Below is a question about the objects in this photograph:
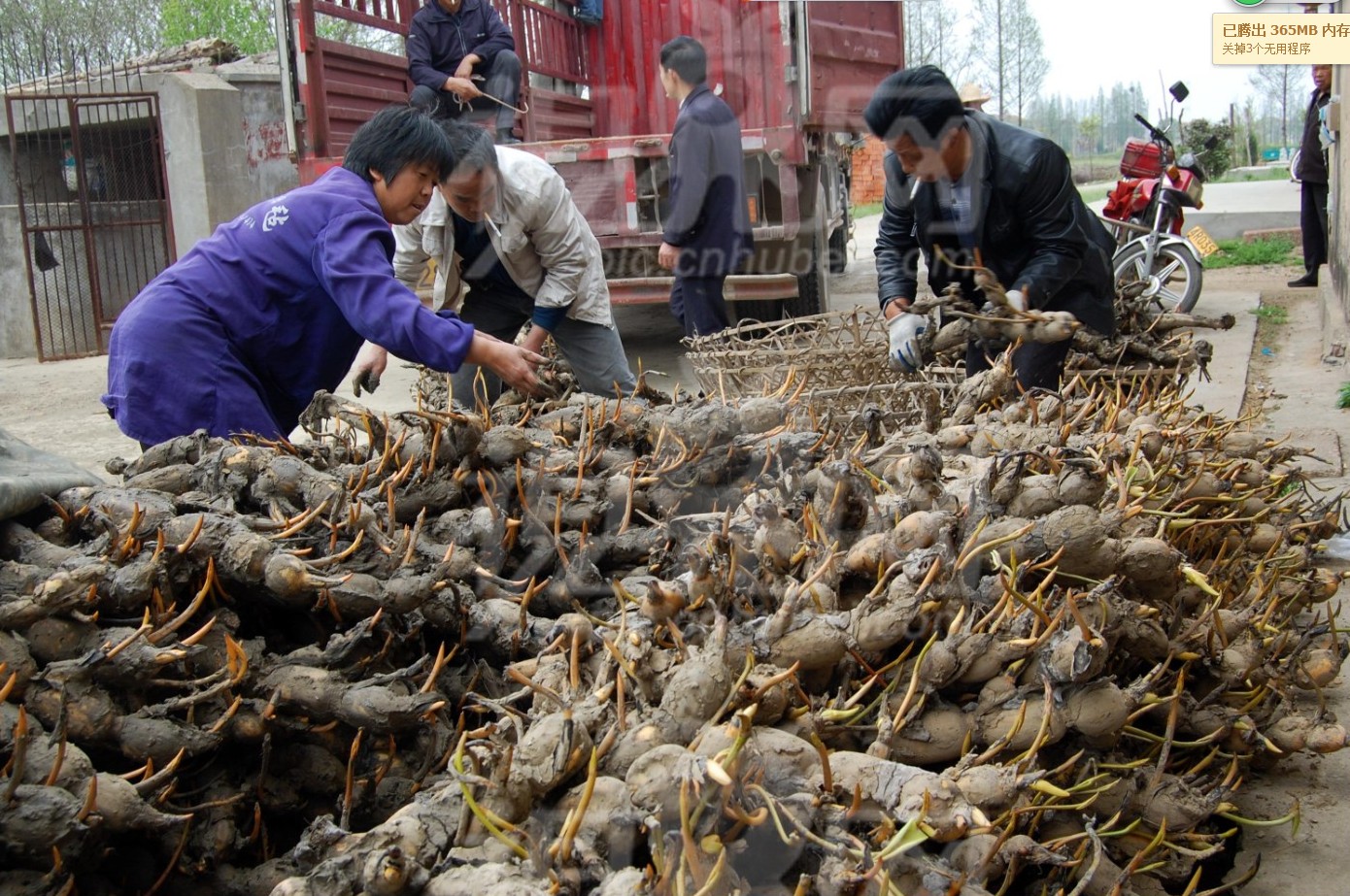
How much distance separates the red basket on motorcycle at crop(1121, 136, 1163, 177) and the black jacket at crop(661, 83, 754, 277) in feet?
15.9

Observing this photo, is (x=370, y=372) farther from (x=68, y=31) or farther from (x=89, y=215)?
(x=68, y=31)

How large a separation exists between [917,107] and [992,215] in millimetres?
452

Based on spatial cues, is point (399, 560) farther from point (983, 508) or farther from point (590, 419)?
point (983, 508)

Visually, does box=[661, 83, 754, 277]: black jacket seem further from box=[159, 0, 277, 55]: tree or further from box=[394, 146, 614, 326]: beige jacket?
box=[159, 0, 277, 55]: tree

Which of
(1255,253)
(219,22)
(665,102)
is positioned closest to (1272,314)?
(1255,253)

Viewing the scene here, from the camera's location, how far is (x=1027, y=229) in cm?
332

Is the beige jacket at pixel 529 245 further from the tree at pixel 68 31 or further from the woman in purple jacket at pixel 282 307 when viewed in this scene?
the tree at pixel 68 31

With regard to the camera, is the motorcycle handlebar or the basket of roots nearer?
the basket of roots

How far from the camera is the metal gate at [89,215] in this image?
9.97 meters

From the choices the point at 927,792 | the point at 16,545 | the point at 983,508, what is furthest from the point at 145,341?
the point at 927,792

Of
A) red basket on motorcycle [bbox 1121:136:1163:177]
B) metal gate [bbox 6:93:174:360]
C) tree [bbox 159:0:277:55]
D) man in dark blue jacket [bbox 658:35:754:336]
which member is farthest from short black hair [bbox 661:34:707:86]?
tree [bbox 159:0:277:55]

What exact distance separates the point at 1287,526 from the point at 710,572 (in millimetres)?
1646

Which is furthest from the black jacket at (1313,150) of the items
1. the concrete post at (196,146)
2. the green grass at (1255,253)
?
the concrete post at (196,146)

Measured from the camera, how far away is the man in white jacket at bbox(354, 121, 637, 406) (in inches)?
137
